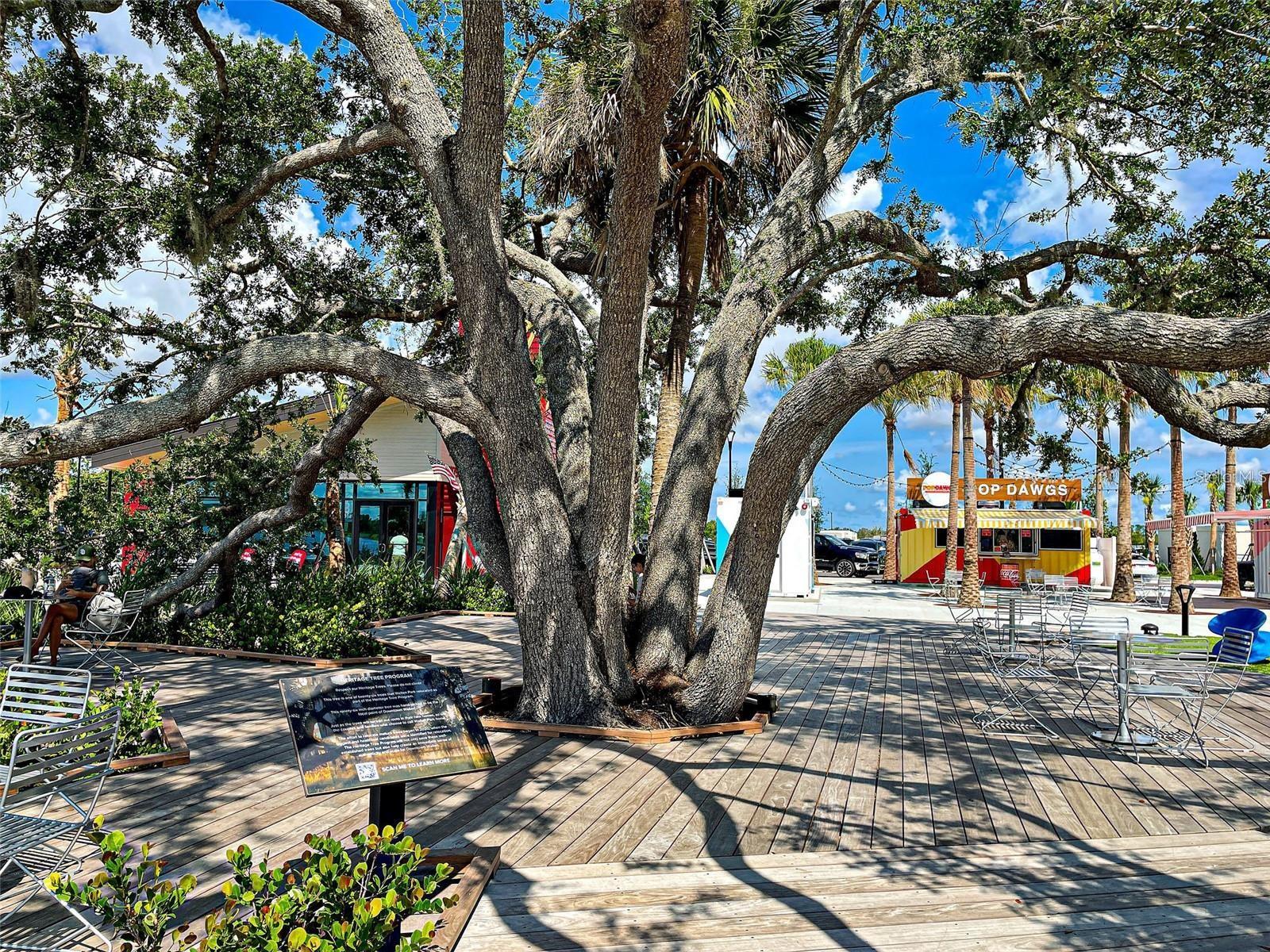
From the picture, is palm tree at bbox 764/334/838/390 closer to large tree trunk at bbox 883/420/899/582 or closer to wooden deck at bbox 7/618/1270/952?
large tree trunk at bbox 883/420/899/582

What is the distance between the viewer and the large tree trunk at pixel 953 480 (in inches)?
826

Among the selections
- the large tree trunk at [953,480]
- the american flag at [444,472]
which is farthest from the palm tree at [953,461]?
the american flag at [444,472]

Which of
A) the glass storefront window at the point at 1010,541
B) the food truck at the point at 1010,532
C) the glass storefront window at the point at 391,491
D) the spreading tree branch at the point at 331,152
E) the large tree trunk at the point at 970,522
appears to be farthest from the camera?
the glass storefront window at the point at 1010,541

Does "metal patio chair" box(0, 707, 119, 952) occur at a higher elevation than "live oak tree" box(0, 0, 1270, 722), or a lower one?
lower

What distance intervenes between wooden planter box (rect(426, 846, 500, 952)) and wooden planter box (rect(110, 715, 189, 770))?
2.50 m

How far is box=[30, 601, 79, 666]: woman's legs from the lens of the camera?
852 centimetres

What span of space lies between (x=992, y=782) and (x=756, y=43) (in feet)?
22.5

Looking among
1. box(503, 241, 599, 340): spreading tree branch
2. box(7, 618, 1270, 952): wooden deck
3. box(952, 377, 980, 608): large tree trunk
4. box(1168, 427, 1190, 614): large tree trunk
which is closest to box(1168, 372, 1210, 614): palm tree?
box(1168, 427, 1190, 614): large tree trunk

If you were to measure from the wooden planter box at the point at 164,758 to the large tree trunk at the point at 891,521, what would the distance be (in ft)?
83.4

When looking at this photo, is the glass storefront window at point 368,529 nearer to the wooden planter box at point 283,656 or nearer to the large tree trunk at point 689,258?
the wooden planter box at point 283,656

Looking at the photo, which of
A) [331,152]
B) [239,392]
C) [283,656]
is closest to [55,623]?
[283,656]

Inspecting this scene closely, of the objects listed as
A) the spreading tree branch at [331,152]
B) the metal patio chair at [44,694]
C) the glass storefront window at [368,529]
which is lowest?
the metal patio chair at [44,694]

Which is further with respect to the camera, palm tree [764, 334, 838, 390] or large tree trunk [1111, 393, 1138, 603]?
palm tree [764, 334, 838, 390]

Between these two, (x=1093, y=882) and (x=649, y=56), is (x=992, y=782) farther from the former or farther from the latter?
(x=649, y=56)
